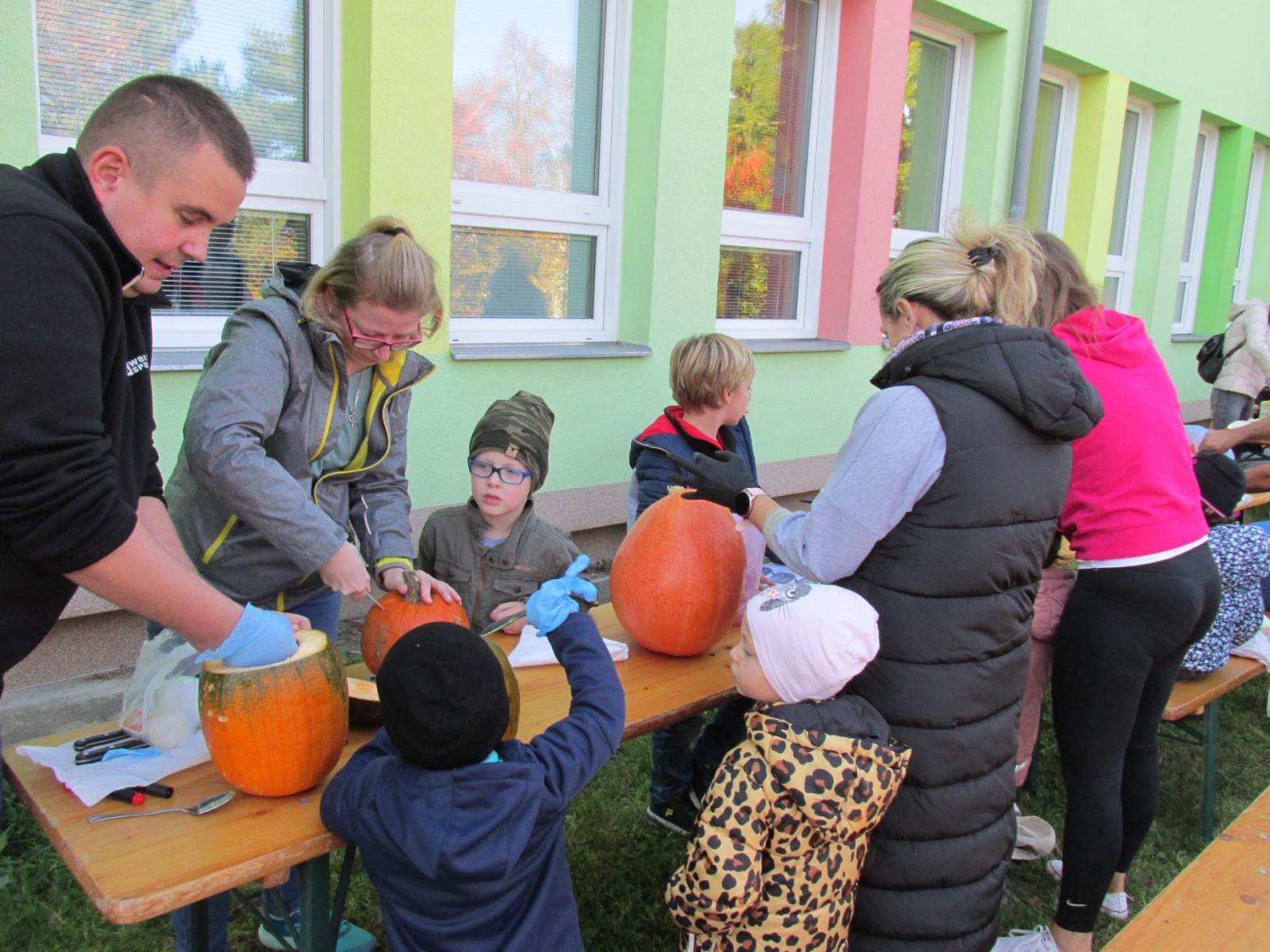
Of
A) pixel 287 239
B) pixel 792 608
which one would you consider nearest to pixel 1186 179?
pixel 287 239

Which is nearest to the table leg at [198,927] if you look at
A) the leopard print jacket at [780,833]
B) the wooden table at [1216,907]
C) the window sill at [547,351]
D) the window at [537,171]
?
the leopard print jacket at [780,833]

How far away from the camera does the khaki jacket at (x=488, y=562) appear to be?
8.41ft

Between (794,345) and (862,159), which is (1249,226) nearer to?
(862,159)

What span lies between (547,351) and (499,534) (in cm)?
220

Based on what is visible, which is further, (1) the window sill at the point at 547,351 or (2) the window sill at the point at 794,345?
(2) the window sill at the point at 794,345

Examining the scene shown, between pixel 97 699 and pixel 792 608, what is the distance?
111 inches

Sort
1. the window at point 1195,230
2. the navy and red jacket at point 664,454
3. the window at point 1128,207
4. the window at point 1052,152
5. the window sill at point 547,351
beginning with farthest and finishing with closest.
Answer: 1. the window at point 1195,230
2. the window at point 1128,207
3. the window at point 1052,152
4. the window sill at point 547,351
5. the navy and red jacket at point 664,454

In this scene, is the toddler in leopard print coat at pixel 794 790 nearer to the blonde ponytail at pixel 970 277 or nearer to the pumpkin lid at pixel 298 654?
the blonde ponytail at pixel 970 277

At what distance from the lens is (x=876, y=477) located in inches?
73.2

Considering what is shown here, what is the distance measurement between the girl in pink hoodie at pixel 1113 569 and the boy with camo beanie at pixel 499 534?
1301mm

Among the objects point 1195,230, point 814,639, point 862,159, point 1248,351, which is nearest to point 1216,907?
point 814,639

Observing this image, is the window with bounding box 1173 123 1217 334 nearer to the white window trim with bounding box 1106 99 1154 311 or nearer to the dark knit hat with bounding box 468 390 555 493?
the white window trim with bounding box 1106 99 1154 311

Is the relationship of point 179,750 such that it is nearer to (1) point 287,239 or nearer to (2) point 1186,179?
(1) point 287,239

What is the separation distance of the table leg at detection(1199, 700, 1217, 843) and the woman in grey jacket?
282cm
